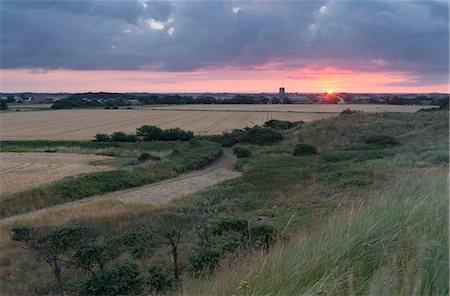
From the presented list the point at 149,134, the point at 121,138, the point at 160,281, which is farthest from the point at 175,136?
the point at 160,281

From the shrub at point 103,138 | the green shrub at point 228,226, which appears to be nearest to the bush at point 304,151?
the shrub at point 103,138

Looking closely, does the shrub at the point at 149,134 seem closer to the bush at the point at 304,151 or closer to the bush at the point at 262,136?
the bush at the point at 262,136

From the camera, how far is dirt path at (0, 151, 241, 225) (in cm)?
2476

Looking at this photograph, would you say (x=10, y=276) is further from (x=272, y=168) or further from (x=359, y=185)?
(x=272, y=168)

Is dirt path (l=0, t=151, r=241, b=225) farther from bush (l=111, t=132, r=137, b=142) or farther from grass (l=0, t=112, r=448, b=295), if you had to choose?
bush (l=111, t=132, r=137, b=142)

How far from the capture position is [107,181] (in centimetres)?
3006

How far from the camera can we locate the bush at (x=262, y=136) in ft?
173

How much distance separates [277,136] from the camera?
180ft

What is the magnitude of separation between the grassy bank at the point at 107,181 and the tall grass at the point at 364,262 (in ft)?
75.4

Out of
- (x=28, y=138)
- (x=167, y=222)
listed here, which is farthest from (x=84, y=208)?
(x=28, y=138)

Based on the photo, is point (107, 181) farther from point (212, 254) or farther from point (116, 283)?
point (212, 254)

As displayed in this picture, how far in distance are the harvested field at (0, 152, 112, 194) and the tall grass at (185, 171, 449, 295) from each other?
26.1 metres

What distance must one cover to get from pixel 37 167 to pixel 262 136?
86.6 ft

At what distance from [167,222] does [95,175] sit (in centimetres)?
1544
